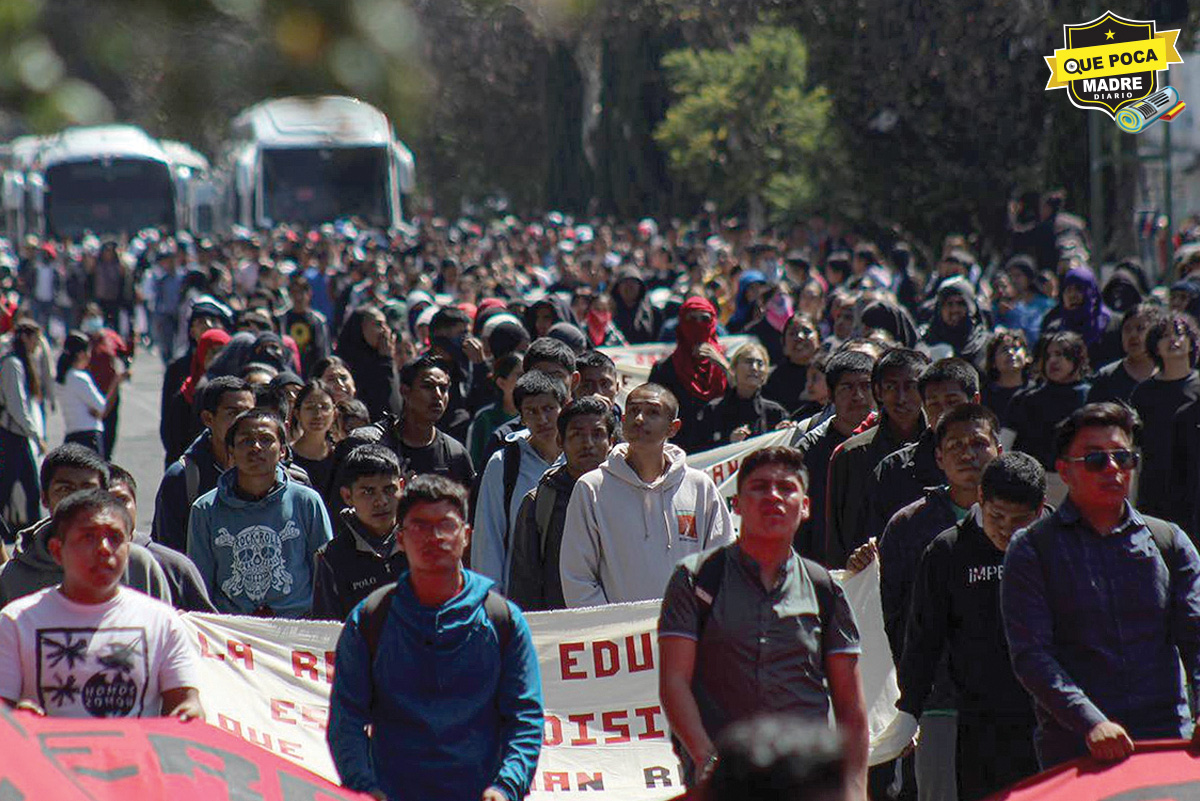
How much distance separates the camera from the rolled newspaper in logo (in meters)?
18.0

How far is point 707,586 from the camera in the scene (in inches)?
220

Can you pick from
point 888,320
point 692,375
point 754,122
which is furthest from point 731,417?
point 754,122

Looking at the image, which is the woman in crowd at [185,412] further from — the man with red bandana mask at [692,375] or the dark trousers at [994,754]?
the dark trousers at [994,754]

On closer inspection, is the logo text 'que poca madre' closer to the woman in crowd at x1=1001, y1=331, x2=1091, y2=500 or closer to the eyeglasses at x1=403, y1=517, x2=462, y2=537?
the woman in crowd at x1=1001, y1=331, x2=1091, y2=500

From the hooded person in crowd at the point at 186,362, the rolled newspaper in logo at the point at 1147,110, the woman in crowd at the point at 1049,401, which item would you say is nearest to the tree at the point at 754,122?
the rolled newspaper in logo at the point at 1147,110

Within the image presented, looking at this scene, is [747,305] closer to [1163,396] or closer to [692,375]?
[692,375]

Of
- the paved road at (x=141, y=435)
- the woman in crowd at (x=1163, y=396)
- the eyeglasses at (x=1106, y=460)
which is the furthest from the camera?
the paved road at (x=141, y=435)

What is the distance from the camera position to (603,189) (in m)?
48.2

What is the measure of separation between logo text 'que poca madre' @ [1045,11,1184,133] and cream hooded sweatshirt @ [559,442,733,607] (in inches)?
452

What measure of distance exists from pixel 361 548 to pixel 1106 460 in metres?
2.66

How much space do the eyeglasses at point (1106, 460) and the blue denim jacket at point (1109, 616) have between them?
6.0 inches

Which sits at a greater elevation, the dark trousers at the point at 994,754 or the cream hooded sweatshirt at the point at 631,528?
the cream hooded sweatshirt at the point at 631,528

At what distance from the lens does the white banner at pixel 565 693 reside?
23.2 ft

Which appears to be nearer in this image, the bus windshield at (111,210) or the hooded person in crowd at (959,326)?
the hooded person in crowd at (959,326)
